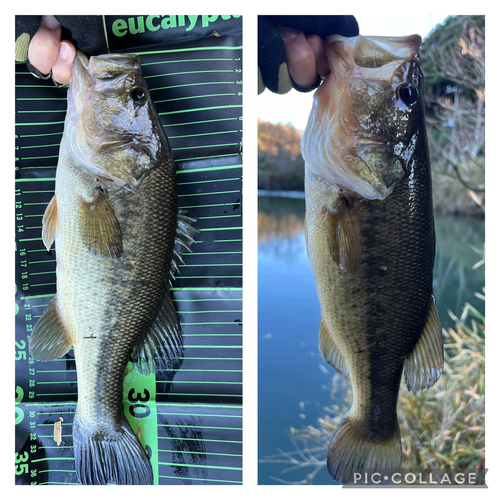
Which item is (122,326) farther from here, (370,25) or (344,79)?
(370,25)

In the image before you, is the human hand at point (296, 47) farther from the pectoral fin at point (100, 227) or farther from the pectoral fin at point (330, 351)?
the pectoral fin at point (330, 351)

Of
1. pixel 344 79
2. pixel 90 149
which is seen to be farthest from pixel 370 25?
pixel 90 149

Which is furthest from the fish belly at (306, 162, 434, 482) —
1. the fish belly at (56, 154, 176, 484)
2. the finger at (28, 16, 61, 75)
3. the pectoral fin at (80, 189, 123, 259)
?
the finger at (28, 16, 61, 75)

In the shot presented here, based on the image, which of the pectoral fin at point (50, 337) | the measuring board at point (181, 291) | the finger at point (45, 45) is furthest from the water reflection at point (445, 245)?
the finger at point (45, 45)

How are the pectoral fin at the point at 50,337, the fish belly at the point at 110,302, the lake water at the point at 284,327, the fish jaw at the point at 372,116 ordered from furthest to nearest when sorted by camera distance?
1. the lake water at the point at 284,327
2. the pectoral fin at the point at 50,337
3. the fish belly at the point at 110,302
4. the fish jaw at the point at 372,116

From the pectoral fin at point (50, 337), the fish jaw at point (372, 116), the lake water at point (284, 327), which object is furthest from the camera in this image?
the lake water at point (284, 327)

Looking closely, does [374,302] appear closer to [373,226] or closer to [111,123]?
[373,226]

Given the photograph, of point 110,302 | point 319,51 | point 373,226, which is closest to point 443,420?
point 373,226
